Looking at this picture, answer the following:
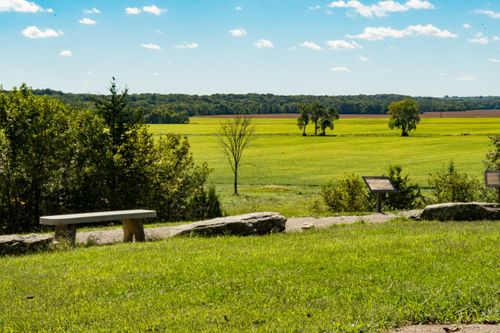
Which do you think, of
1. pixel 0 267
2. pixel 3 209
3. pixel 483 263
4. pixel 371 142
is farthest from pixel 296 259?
pixel 371 142

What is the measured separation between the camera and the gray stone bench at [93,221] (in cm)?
1717

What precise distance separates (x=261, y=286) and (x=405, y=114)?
115 meters

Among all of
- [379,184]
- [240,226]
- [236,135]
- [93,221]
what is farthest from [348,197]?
[236,135]

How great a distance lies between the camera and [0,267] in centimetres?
1355

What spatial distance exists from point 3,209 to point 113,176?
509 centimetres

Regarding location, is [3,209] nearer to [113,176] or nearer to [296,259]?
[113,176]

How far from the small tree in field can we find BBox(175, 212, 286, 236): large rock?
106m

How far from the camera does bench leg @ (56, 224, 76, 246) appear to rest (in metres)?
17.2

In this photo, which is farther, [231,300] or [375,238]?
[375,238]

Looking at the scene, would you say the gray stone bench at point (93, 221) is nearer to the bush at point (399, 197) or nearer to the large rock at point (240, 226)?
the large rock at point (240, 226)

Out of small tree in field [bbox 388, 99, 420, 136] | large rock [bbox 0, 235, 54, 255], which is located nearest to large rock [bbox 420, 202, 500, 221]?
large rock [bbox 0, 235, 54, 255]

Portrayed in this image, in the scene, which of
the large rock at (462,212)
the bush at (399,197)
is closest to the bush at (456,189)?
the bush at (399,197)

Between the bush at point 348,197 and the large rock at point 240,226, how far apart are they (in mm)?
12012

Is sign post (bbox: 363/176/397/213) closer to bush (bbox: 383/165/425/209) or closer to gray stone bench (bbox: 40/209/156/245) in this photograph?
bush (bbox: 383/165/425/209)
